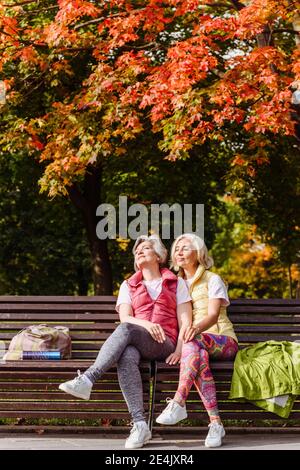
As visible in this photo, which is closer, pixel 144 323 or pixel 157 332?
pixel 157 332

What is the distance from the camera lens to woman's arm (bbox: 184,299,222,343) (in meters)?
6.72

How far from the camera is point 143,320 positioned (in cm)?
691

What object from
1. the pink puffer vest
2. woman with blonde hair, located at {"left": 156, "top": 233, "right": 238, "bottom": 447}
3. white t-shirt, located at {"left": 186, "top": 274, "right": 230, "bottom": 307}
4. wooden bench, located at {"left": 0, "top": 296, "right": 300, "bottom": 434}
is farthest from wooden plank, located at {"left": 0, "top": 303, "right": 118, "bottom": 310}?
white t-shirt, located at {"left": 186, "top": 274, "right": 230, "bottom": 307}

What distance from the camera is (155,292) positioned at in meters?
7.20

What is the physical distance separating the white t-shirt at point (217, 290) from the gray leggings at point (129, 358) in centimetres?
70

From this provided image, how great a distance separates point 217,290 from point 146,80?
4183mm

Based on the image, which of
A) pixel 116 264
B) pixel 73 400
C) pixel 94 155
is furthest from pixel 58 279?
pixel 73 400

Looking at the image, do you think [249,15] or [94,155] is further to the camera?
[94,155]

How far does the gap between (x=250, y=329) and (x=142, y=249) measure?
1.22 metres

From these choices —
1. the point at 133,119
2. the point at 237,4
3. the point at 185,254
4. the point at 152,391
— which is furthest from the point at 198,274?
the point at 237,4

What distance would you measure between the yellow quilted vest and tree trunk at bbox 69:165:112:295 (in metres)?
8.46

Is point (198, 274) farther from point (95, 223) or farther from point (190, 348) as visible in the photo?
point (95, 223)

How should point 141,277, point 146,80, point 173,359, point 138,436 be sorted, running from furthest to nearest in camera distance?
point 146,80, point 141,277, point 173,359, point 138,436

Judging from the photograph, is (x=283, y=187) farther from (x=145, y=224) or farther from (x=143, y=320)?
(x=143, y=320)
